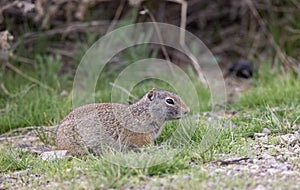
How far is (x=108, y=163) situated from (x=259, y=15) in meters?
5.69

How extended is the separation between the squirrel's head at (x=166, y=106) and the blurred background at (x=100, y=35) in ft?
4.95

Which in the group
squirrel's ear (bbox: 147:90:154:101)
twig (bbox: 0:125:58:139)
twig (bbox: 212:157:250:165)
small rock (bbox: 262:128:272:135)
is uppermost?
squirrel's ear (bbox: 147:90:154:101)

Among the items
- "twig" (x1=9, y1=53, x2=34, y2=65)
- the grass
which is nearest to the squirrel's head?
the grass

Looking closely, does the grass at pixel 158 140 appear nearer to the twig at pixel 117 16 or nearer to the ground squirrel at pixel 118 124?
the ground squirrel at pixel 118 124

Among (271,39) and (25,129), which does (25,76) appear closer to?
(25,129)

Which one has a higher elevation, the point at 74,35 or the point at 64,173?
the point at 74,35

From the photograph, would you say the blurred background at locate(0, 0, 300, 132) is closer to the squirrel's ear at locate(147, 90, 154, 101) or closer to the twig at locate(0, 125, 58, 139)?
the twig at locate(0, 125, 58, 139)

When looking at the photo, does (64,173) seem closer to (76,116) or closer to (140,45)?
(76,116)

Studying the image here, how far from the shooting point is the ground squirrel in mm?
5238

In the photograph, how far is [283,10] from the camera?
917cm

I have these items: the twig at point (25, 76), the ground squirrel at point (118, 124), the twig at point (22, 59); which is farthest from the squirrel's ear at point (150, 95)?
the twig at point (22, 59)

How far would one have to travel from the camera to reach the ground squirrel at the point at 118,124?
17.2 feet

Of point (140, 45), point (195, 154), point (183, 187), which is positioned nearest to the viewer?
point (183, 187)

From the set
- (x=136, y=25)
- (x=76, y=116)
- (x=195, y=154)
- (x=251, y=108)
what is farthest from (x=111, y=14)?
(x=195, y=154)
